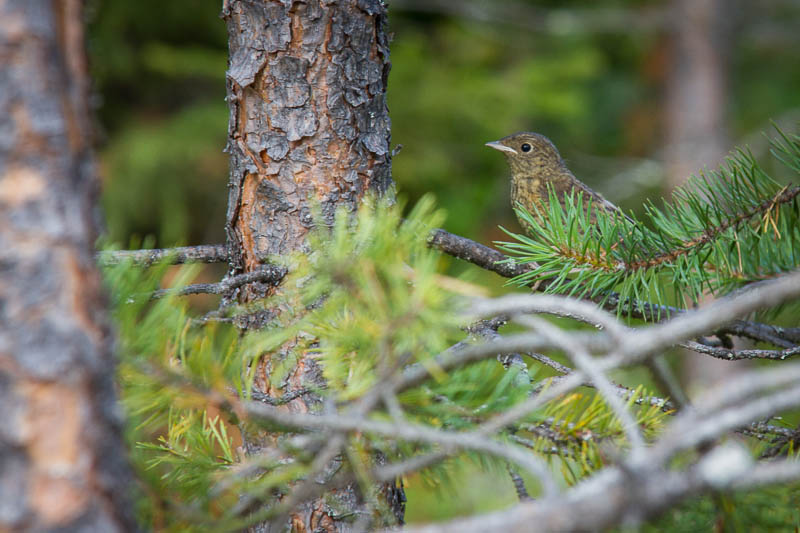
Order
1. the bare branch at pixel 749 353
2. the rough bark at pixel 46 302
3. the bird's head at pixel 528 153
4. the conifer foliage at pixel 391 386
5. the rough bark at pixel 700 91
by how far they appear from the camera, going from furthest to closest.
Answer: the rough bark at pixel 700 91 → the bird's head at pixel 528 153 → the bare branch at pixel 749 353 → the conifer foliage at pixel 391 386 → the rough bark at pixel 46 302

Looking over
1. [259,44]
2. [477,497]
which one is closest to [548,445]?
[259,44]

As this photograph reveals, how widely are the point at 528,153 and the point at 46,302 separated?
3039mm

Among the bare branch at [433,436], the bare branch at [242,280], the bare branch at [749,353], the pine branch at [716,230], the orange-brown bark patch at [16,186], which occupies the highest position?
the orange-brown bark patch at [16,186]

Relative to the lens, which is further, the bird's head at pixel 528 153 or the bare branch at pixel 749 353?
the bird's head at pixel 528 153

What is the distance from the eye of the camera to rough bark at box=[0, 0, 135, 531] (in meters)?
0.90

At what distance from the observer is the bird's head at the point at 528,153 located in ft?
11.9

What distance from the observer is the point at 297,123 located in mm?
1995

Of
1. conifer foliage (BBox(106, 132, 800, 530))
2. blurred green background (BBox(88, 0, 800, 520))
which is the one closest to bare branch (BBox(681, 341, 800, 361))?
conifer foliage (BBox(106, 132, 800, 530))

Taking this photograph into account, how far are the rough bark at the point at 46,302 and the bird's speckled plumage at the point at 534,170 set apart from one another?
268cm

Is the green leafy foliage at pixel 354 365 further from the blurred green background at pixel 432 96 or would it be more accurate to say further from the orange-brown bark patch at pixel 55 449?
the blurred green background at pixel 432 96

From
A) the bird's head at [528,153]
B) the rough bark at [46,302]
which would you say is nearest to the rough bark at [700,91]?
the bird's head at [528,153]

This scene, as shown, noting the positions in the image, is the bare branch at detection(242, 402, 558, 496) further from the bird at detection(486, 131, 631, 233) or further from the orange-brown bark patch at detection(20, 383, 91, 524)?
the bird at detection(486, 131, 631, 233)

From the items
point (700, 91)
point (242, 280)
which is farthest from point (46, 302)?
point (700, 91)

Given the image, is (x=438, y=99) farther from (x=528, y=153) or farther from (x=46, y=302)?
(x=46, y=302)
